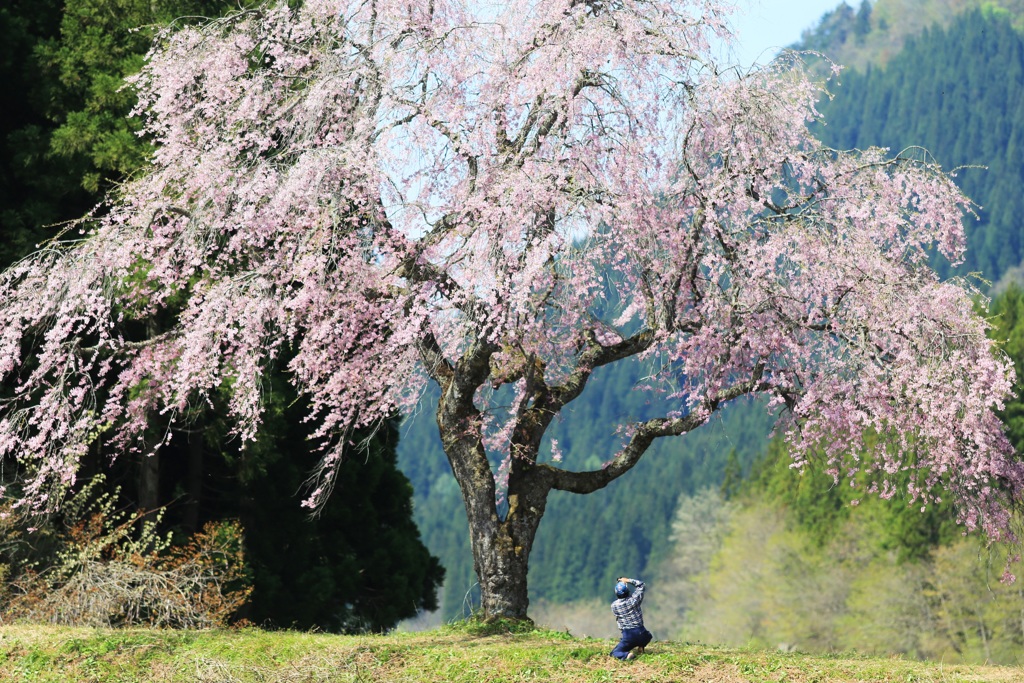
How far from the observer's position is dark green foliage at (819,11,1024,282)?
4552 inches

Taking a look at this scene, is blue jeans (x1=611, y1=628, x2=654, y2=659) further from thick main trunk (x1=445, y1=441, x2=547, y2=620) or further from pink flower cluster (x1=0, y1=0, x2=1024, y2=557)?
pink flower cluster (x1=0, y1=0, x2=1024, y2=557)

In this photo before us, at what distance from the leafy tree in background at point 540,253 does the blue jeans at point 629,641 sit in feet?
6.79

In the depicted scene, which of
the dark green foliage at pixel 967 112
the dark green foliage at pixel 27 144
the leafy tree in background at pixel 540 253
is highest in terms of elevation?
the dark green foliage at pixel 967 112

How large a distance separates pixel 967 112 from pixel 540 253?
153 meters

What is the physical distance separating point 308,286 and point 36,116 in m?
8.59

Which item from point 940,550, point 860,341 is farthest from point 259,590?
point 940,550

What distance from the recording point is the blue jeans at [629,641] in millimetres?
10242

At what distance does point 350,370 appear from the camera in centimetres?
1214

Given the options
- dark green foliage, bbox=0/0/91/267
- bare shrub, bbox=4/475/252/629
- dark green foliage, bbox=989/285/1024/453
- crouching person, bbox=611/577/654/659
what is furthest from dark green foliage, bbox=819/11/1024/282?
crouching person, bbox=611/577/654/659

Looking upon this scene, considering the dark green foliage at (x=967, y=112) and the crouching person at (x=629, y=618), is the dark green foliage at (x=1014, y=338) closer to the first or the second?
the crouching person at (x=629, y=618)

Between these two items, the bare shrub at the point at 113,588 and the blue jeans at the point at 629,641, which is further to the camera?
the bare shrub at the point at 113,588

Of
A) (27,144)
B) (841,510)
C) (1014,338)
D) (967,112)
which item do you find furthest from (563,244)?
(967,112)

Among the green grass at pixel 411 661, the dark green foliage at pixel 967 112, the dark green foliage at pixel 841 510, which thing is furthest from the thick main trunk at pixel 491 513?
the dark green foliage at pixel 967 112

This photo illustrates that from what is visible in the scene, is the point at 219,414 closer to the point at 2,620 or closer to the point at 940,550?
the point at 2,620
